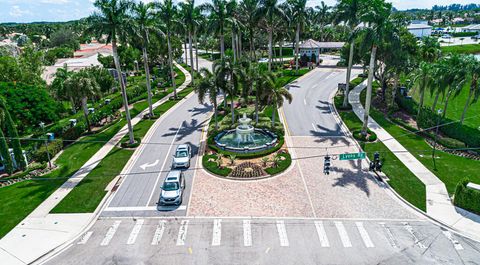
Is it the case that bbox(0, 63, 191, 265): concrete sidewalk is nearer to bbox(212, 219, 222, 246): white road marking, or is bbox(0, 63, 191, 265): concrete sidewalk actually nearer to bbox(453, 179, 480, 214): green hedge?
bbox(212, 219, 222, 246): white road marking

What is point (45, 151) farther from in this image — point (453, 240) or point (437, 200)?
point (437, 200)

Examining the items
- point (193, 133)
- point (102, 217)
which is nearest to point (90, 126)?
point (193, 133)

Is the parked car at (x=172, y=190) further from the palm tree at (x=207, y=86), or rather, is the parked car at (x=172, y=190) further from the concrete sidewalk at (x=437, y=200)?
the concrete sidewalk at (x=437, y=200)

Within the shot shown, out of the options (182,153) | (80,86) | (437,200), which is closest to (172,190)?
(182,153)

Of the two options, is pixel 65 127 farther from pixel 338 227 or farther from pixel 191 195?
pixel 338 227

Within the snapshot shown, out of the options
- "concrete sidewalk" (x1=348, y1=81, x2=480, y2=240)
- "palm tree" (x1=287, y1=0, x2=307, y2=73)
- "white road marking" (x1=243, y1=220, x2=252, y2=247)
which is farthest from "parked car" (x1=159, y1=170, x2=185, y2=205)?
"palm tree" (x1=287, y1=0, x2=307, y2=73)
